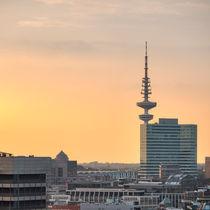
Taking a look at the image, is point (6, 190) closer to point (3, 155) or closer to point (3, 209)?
point (3, 209)

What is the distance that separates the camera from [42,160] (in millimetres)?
150625

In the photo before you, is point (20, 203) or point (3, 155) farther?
point (3, 155)

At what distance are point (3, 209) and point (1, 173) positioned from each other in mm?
4774

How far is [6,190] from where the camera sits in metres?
146

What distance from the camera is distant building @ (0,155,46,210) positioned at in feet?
478

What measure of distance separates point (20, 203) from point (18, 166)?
195 inches

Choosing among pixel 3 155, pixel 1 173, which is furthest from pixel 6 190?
pixel 3 155

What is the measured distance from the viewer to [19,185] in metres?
146

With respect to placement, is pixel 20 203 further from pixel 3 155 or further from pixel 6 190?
pixel 3 155

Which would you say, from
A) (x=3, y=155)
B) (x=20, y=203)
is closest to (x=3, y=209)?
(x=20, y=203)

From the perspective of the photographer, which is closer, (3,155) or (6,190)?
(6,190)

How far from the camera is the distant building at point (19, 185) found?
145750 mm

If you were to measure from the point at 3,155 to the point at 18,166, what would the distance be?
1082 cm

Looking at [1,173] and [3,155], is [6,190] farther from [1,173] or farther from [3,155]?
[3,155]
